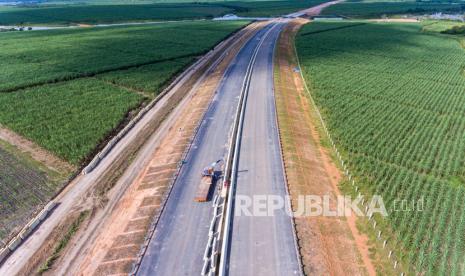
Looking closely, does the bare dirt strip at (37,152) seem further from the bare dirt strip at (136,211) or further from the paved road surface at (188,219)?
the paved road surface at (188,219)

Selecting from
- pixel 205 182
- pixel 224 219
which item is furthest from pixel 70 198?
pixel 224 219

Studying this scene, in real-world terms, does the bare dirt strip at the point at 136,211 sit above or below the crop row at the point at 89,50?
below

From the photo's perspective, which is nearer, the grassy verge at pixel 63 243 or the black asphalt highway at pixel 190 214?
the black asphalt highway at pixel 190 214

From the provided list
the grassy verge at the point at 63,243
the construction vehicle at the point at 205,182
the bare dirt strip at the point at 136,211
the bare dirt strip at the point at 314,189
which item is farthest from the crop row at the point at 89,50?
the construction vehicle at the point at 205,182

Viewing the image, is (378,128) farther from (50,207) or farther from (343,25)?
(343,25)

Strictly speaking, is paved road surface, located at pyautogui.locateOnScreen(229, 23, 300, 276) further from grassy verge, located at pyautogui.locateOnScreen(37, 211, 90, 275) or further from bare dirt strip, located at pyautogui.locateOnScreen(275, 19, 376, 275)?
grassy verge, located at pyautogui.locateOnScreen(37, 211, 90, 275)

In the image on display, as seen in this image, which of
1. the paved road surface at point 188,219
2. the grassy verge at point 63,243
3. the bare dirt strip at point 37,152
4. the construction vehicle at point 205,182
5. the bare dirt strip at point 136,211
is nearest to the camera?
the paved road surface at point 188,219

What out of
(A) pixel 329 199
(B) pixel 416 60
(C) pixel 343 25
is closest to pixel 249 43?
(B) pixel 416 60
